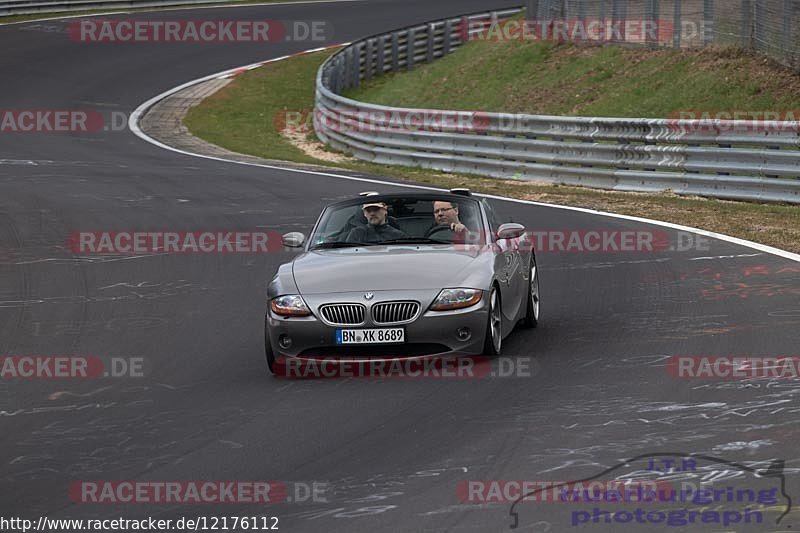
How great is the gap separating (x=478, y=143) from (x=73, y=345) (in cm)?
1484

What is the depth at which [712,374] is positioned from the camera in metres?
9.59

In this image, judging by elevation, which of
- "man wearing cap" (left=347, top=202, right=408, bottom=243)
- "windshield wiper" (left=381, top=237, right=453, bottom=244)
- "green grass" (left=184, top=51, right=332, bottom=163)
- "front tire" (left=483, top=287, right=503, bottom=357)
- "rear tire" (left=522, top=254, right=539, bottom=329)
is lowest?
"green grass" (left=184, top=51, right=332, bottom=163)

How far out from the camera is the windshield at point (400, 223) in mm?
11367

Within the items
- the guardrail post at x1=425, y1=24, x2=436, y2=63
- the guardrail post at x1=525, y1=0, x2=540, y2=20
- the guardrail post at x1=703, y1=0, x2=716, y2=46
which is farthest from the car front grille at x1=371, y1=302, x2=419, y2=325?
the guardrail post at x1=425, y1=24, x2=436, y2=63

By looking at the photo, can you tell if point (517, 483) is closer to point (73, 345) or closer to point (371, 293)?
point (371, 293)

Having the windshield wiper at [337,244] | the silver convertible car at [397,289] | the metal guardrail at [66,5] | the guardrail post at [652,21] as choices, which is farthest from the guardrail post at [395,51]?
the windshield wiper at [337,244]

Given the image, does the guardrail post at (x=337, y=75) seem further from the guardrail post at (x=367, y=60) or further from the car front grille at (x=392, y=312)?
the car front grille at (x=392, y=312)

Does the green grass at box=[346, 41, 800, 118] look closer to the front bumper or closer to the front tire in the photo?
the front tire

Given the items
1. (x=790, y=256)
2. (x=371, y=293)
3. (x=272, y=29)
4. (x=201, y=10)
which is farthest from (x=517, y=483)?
(x=201, y=10)

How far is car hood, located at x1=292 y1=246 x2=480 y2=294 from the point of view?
10281 mm

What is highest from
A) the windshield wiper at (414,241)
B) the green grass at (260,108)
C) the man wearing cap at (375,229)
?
the man wearing cap at (375,229)

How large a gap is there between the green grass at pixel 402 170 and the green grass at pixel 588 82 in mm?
444

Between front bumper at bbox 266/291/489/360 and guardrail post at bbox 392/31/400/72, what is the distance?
3318 centimetres

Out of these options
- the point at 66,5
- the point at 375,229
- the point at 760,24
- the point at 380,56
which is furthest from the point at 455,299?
the point at 66,5
